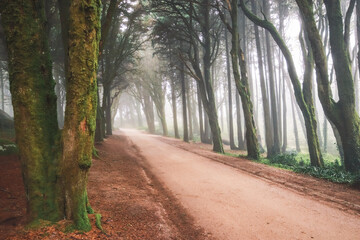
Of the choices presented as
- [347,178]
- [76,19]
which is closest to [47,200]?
[76,19]

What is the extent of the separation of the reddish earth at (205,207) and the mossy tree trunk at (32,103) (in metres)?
0.44

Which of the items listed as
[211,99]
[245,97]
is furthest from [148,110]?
[245,97]

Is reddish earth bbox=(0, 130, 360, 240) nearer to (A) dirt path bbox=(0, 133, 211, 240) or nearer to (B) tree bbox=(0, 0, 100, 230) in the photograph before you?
(A) dirt path bbox=(0, 133, 211, 240)

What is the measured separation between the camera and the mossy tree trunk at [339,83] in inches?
328

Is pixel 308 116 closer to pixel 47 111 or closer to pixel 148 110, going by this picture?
pixel 47 111

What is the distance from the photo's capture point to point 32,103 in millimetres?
3000

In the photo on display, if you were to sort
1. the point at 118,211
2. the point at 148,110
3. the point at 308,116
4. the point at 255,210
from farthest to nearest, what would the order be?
the point at 148,110
the point at 308,116
the point at 255,210
the point at 118,211

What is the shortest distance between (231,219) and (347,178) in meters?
4.79

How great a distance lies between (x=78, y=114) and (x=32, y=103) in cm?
61

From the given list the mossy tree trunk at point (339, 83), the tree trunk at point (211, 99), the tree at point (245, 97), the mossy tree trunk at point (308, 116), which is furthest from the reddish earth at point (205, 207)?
the tree trunk at point (211, 99)

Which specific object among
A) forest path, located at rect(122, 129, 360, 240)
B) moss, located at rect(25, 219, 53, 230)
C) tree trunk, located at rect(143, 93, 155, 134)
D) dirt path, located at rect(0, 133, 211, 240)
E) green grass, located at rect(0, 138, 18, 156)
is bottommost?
forest path, located at rect(122, 129, 360, 240)

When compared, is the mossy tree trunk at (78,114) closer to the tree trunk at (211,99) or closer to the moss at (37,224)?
the moss at (37,224)

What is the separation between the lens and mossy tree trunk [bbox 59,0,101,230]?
3031mm

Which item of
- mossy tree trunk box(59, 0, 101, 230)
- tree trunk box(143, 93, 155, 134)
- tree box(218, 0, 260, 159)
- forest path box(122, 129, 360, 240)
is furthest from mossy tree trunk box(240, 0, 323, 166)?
tree trunk box(143, 93, 155, 134)
